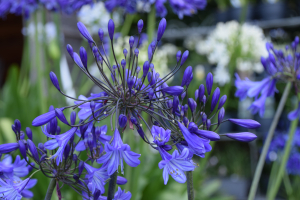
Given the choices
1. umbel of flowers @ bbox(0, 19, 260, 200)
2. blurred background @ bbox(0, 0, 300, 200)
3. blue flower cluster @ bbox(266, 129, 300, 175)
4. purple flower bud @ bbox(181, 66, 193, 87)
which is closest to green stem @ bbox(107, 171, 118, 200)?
umbel of flowers @ bbox(0, 19, 260, 200)

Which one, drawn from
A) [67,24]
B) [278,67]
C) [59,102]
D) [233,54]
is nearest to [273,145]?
[233,54]

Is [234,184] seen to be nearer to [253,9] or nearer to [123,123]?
[253,9]

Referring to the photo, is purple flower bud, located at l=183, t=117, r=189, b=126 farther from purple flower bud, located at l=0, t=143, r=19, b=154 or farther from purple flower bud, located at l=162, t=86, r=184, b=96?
purple flower bud, located at l=0, t=143, r=19, b=154

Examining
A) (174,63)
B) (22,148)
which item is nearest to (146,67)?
(22,148)

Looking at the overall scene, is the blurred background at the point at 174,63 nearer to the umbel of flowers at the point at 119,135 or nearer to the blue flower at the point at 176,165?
the umbel of flowers at the point at 119,135

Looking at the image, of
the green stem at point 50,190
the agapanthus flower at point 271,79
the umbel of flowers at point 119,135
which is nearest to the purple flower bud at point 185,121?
the umbel of flowers at point 119,135
